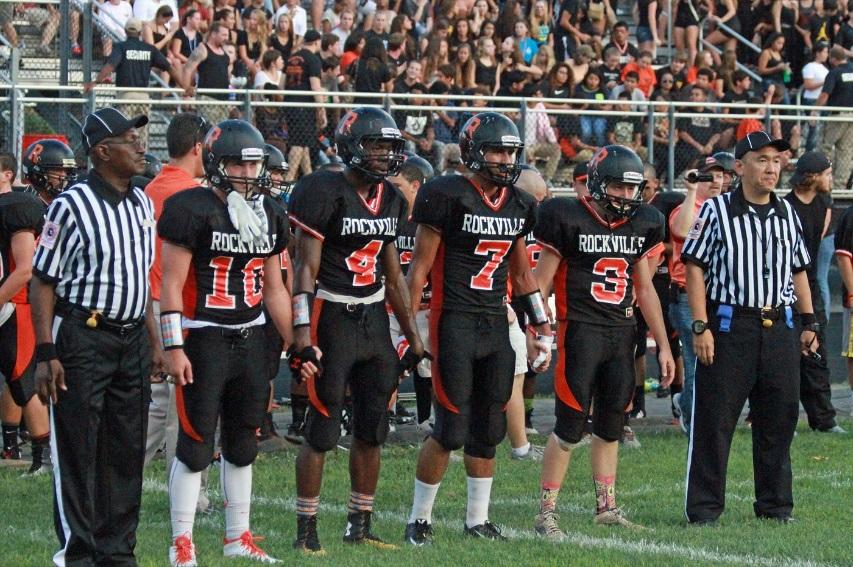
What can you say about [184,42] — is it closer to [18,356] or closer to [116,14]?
[116,14]

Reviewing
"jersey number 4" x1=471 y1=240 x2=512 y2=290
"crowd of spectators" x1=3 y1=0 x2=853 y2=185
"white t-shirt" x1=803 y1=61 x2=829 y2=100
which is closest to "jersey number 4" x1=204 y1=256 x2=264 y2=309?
"jersey number 4" x1=471 y1=240 x2=512 y2=290

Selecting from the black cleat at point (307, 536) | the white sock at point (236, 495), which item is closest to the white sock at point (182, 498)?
the white sock at point (236, 495)

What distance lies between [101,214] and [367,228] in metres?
1.30

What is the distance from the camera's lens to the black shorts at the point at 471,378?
6.81 meters

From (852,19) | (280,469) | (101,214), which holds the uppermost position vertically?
(852,19)

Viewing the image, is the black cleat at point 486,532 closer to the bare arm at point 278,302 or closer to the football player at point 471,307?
the football player at point 471,307

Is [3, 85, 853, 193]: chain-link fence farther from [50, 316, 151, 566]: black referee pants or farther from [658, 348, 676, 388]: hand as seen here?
[50, 316, 151, 566]: black referee pants

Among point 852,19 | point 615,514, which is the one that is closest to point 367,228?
point 615,514

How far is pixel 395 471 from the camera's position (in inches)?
348

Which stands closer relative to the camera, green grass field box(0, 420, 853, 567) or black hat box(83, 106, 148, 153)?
black hat box(83, 106, 148, 153)

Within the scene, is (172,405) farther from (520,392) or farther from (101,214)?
(520,392)

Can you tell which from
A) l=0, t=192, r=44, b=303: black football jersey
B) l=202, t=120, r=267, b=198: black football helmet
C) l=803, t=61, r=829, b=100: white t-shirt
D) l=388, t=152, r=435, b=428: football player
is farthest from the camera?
l=803, t=61, r=829, b=100: white t-shirt

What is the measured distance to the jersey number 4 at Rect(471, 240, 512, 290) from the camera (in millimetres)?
6953

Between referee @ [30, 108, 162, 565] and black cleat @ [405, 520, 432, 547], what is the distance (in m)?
1.37
